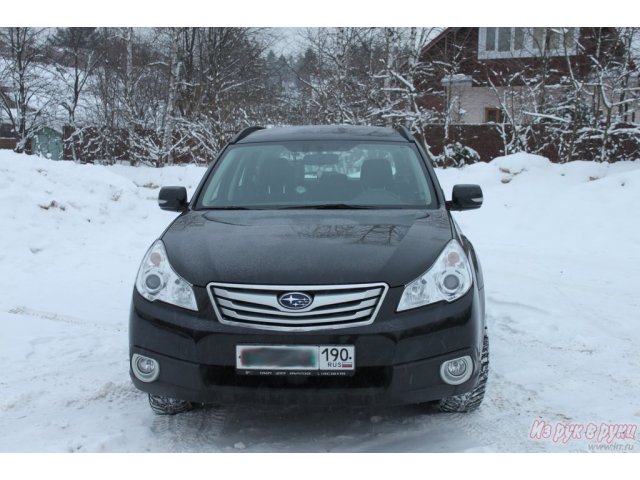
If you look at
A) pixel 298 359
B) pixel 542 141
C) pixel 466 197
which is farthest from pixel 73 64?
pixel 298 359

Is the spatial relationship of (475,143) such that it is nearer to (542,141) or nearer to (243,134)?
(542,141)

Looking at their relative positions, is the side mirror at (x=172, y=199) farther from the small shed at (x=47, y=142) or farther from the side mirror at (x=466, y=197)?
the small shed at (x=47, y=142)

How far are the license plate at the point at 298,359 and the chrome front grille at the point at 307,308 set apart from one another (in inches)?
3.6

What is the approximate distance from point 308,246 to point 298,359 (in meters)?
0.60

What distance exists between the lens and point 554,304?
5.96 metres

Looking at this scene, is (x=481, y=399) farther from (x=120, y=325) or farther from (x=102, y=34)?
(x=102, y=34)

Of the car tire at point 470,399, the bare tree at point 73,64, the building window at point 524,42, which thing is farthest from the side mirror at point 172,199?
the bare tree at point 73,64

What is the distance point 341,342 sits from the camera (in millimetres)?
2863

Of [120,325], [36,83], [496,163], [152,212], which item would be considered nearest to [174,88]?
[36,83]

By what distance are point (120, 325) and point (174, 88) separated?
1560 cm

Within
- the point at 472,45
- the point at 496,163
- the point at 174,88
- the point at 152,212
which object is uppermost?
the point at 472,45

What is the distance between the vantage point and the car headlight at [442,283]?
2.98 metres

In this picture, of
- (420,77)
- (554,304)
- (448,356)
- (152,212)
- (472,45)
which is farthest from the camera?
(472,45)

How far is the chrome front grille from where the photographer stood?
2895mm
